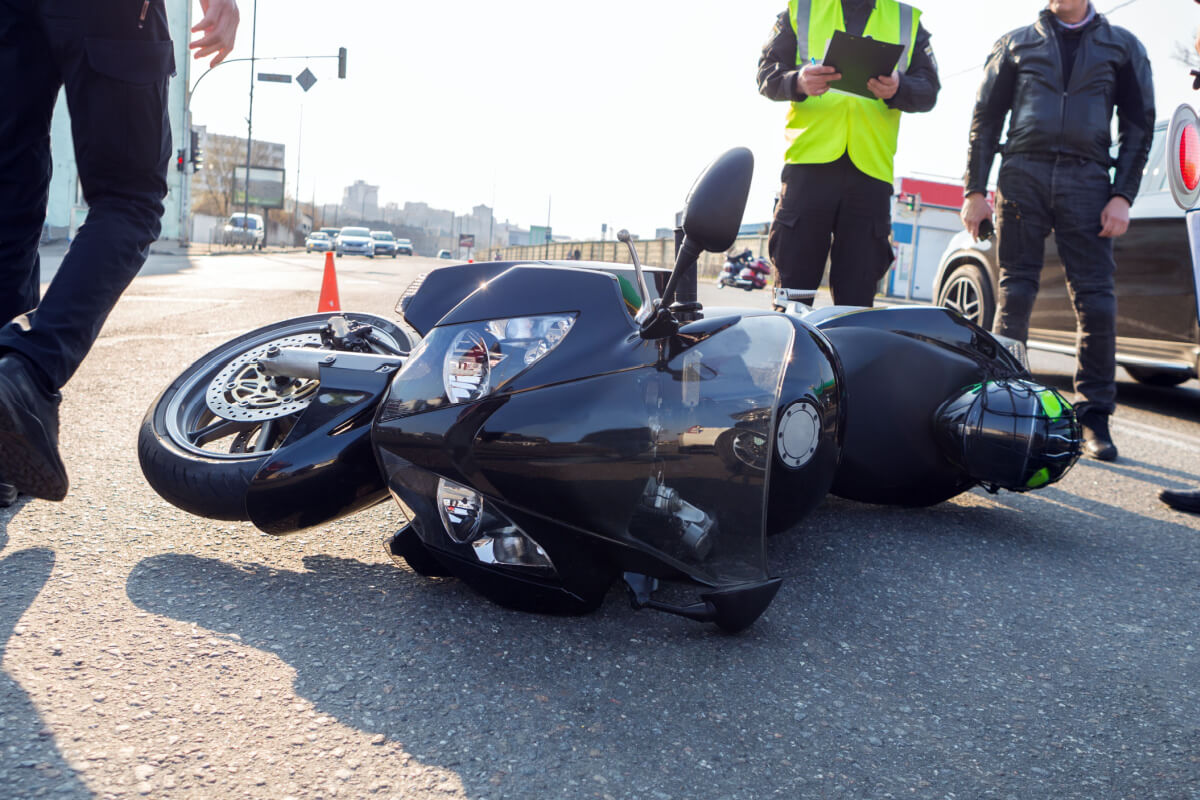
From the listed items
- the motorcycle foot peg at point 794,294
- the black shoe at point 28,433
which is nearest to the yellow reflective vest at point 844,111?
the motorcycle foot peg at point 794,294

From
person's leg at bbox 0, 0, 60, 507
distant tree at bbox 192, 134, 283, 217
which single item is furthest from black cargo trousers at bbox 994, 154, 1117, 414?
distant tree at bbox 192, 134, 283, 217

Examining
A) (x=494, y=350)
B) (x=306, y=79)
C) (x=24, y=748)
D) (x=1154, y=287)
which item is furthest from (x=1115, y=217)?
(x=306, y=79)

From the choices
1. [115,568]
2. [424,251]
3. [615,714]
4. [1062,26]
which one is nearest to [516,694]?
[615,714]

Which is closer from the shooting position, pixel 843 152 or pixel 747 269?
pixel 843 152

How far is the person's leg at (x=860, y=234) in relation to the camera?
3.76 metres

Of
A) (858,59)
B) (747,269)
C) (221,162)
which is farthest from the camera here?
(221,162)

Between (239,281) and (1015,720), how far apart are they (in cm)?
1457

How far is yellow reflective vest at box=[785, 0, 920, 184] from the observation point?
3.73 meters

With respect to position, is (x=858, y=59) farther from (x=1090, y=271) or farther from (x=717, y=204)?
(x=717, y=204)

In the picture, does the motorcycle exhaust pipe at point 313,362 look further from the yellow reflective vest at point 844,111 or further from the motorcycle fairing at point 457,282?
the yellow reflective vest at point 844,111

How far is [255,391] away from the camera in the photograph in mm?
2455

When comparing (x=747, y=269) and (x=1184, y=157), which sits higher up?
(x=1184, y=157)

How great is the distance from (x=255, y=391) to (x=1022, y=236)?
11.1 ft

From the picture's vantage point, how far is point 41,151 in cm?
223
